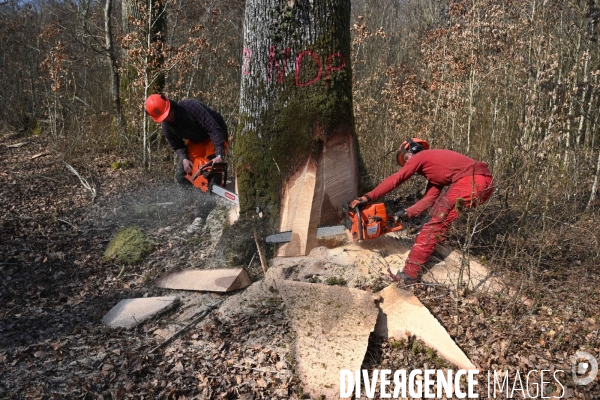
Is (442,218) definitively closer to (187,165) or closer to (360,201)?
(360,201)

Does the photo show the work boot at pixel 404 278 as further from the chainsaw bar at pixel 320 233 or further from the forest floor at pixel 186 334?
the chainsaw bar at pixel 320 233

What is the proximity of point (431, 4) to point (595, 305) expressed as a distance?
37.2 feet

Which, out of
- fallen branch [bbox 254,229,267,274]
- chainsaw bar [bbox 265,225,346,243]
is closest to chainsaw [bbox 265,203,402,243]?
chainsaw bar [bbox 265,225,346,243]

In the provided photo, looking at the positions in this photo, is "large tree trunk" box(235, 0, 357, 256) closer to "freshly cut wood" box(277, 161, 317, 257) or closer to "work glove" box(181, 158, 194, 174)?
"freshly cut wood" box(277, 161, 317, 257)

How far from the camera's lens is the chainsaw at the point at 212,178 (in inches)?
200

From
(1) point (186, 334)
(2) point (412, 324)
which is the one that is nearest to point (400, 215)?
(2) point (412, 324)

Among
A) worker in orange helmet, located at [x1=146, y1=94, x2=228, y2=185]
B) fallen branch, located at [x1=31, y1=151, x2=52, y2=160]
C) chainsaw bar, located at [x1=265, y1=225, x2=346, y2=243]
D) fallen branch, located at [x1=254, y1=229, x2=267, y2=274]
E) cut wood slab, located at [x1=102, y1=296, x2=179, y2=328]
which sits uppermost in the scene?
worker in orange helmet, located at [x1=146, y1=94, x2=228, y2=185]

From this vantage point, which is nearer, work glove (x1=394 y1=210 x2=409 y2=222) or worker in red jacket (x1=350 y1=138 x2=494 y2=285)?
worker in red jacket (x1=350 y1=138 x2=494 y2=285)

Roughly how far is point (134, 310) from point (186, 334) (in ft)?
2.24

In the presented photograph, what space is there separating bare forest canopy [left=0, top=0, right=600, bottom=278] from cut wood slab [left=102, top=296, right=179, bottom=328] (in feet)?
7.51

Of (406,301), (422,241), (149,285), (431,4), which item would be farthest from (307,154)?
(431,4)

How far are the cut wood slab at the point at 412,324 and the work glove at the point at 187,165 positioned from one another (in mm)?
2946

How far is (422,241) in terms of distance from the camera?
4160 mm

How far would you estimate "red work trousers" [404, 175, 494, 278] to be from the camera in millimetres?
4125
